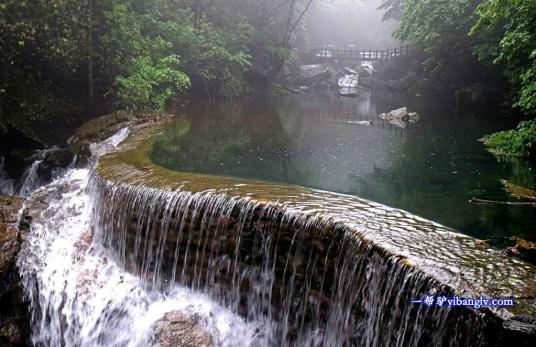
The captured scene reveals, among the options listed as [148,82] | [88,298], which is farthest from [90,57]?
[88,298]

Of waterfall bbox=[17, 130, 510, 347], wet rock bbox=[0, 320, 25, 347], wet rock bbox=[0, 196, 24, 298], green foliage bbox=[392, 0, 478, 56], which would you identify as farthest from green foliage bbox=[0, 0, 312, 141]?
green foliage bbox=[392, 0, 478, 56]

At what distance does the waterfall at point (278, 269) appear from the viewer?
4.74 m

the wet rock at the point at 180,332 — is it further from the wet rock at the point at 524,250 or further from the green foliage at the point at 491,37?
the green foliage at the point at 491,37

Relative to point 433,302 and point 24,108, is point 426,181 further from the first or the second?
point 24,108

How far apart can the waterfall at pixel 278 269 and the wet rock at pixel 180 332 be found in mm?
540

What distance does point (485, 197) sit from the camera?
821cm

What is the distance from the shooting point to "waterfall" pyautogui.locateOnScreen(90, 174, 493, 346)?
4.74 m

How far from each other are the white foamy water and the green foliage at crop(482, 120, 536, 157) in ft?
28.3

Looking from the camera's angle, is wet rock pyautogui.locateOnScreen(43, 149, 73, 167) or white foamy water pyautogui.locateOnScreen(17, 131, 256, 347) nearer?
white foamy water pyautogui.locateOnScreen(17, 131, 256, 347)

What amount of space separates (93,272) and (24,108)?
20.8 ft

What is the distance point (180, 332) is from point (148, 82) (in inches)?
463

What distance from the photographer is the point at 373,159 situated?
39.2 feet

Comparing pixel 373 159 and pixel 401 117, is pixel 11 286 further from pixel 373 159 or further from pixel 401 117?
pixel 401 117

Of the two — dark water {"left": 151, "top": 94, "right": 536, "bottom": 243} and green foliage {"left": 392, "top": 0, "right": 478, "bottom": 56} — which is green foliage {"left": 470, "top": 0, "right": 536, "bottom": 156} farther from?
green foliage {"left": 392, "top": 0, "right": 478, "bottom": 56}
